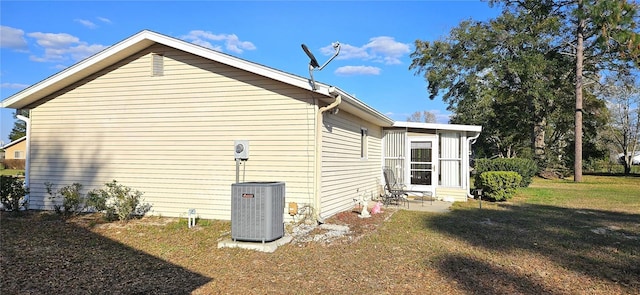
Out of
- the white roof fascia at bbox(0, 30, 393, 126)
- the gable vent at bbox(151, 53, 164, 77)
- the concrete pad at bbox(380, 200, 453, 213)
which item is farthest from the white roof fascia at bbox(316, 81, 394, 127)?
the gable vent at bbox(151, 53, 164, 77)

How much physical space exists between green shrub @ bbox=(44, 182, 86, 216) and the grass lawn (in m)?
0.47

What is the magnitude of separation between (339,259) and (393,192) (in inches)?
220

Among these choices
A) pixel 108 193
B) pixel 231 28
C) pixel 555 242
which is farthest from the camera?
pixel 231 28

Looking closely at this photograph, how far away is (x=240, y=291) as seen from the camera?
3965 millimetres

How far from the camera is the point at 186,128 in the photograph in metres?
8.04

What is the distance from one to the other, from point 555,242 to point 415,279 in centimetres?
334

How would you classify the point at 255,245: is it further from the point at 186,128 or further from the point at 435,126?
the point at 435,126

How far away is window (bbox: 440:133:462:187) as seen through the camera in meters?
12.0

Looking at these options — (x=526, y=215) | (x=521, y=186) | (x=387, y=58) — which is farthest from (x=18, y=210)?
(x=521, y=186)

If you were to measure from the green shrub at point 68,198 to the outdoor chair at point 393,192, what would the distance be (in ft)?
24.5

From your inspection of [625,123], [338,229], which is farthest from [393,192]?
[625,123]

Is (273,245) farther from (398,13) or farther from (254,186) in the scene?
(398,13)

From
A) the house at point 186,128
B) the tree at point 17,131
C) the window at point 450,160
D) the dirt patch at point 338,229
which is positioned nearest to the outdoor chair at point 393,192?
the window at point 450,160

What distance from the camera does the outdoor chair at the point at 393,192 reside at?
10.4m
